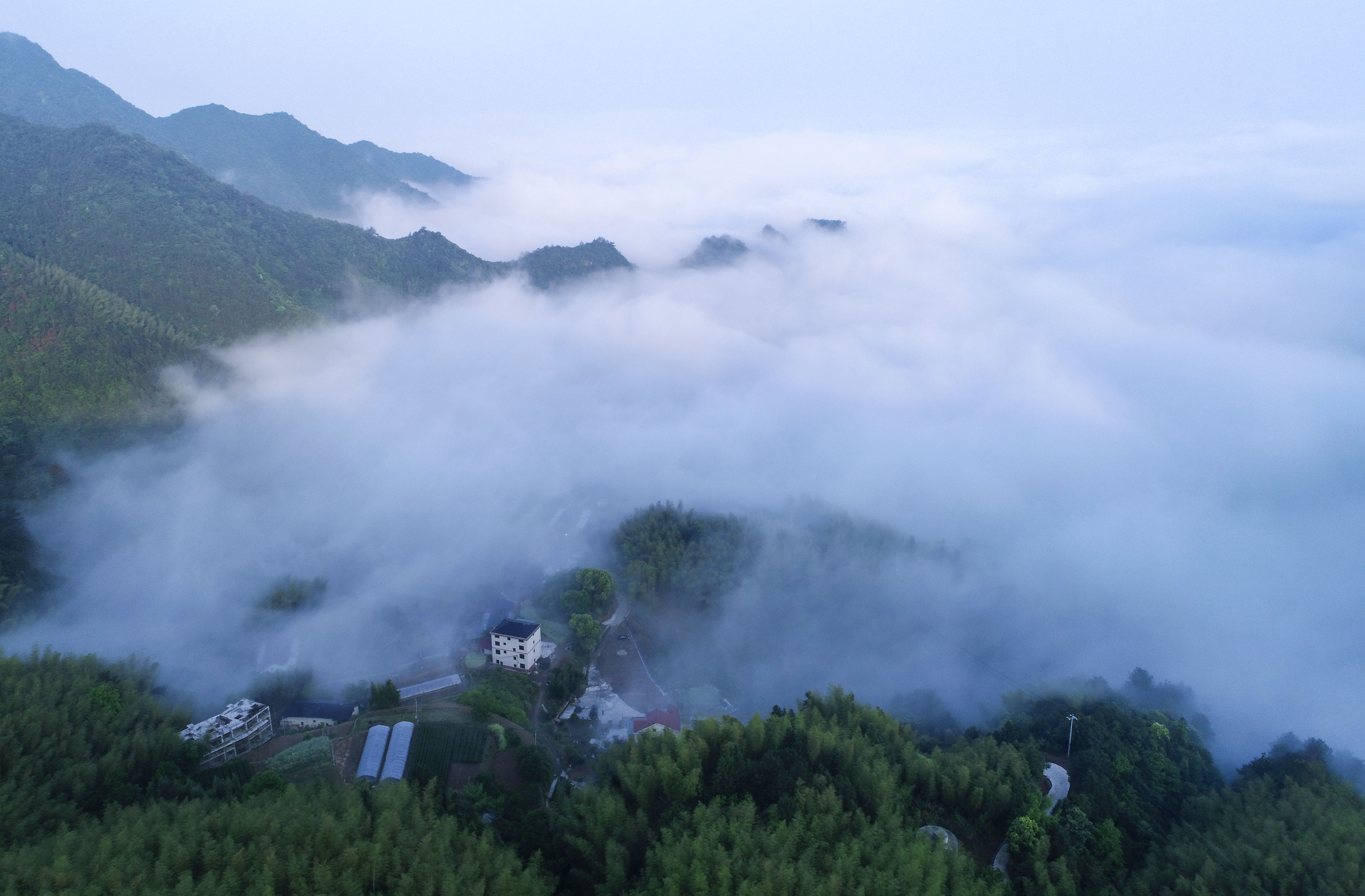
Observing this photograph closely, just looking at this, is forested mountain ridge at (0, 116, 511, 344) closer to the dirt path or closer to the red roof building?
the dirt path

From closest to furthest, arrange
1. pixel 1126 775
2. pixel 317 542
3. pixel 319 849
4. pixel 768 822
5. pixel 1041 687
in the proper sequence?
pixel 319 849 → pixel 768 822 → pixel 1126 775 → pixel 1041 687 → pixel 317 542

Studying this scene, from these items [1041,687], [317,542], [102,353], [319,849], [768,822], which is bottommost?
[1041,687]

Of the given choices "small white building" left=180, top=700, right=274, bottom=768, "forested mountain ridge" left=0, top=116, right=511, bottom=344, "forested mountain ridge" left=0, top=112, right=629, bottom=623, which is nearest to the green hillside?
"small white building" left=180, top=700, right=274, bottom=768

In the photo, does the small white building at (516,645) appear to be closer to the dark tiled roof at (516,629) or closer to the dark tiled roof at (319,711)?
the dark tiled roof at (516,629)

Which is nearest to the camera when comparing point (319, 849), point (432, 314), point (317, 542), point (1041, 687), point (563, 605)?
point (319, 849)

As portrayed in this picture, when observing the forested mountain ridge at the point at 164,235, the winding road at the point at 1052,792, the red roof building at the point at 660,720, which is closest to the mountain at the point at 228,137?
the forested mountain ridge at the point at 164,235

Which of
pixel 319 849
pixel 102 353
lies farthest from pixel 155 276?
pixel 319 849

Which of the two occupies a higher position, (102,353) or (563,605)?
(102,353)

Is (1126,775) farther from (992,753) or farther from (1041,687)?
(1041,687)
